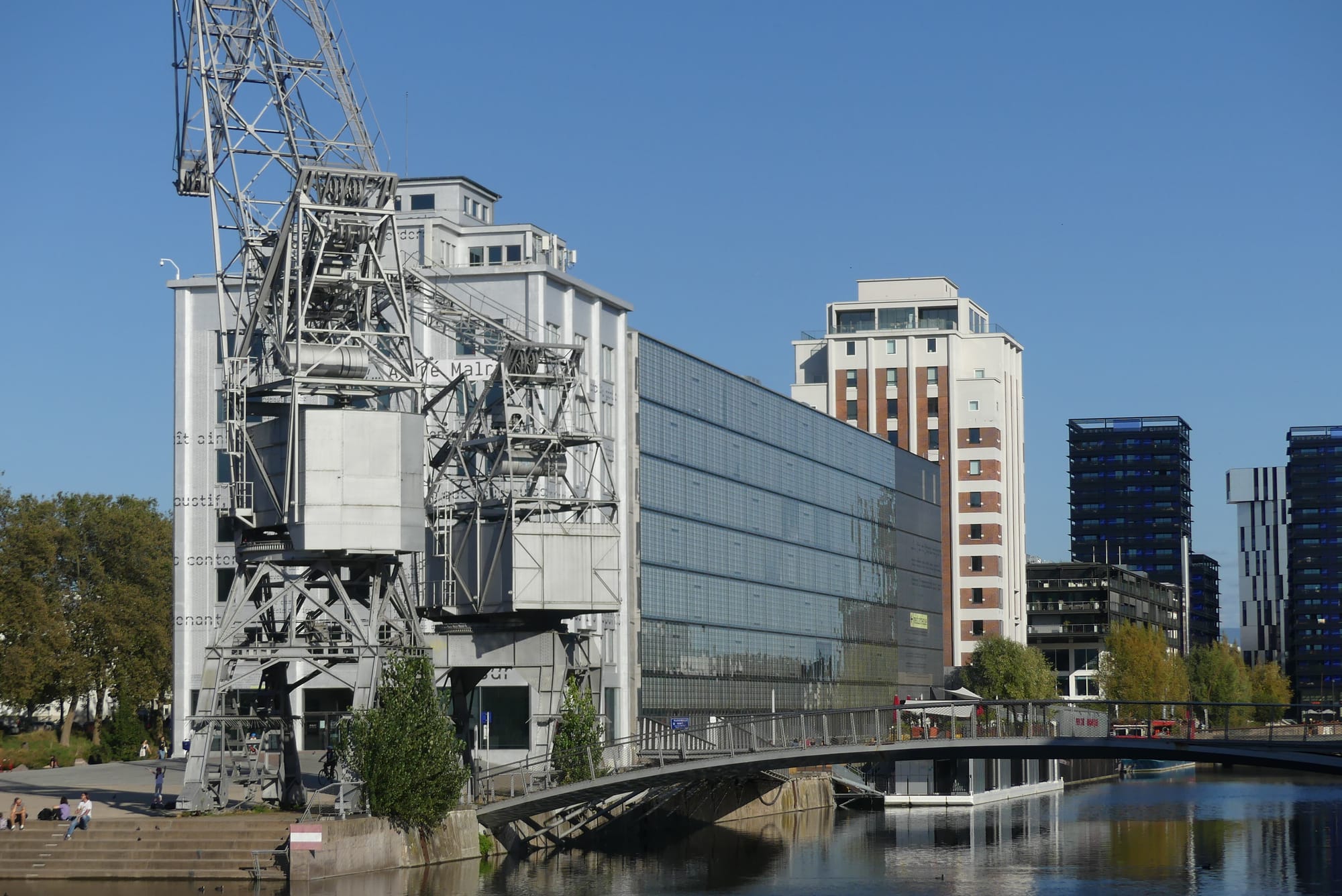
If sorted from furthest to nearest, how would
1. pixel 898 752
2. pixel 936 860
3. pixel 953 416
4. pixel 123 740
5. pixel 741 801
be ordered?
pixel 953 416 → pixel 123 740 → pixel 741 801 → pixel 936 860 → pixel 898 752

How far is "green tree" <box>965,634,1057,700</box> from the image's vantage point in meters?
160

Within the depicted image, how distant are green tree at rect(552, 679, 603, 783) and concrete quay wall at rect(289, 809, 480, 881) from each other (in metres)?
4.64

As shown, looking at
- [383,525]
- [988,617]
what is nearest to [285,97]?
[383,525]

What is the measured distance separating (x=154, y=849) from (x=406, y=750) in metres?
8.61

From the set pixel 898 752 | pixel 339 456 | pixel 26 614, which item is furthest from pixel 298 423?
pixel 26 614

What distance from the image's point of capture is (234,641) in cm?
6781

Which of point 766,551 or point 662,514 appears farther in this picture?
point 766,551

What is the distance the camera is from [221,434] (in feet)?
301

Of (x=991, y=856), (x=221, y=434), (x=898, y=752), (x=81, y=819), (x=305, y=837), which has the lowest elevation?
(x=991, y=856)

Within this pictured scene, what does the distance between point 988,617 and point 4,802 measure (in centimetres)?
11996

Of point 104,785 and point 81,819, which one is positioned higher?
point 81,819

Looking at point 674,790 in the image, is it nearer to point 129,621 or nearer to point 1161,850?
point 1161,850

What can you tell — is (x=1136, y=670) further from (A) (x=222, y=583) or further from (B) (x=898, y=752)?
(B) (x=898, y=752)

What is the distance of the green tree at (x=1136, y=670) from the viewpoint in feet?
616
